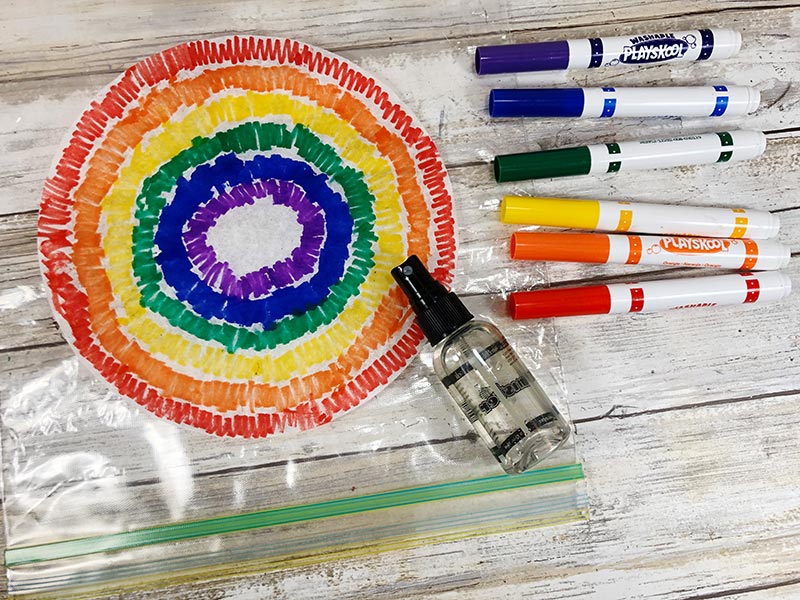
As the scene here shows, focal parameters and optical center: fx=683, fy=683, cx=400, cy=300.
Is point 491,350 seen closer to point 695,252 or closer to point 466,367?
point 466,367

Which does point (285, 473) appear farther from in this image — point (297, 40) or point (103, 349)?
point (297, 40)

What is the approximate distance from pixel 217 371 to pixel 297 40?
0.86 feet

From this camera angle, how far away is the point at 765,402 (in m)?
0.55

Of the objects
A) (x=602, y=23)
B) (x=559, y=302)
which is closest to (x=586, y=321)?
(x=559, y=302)

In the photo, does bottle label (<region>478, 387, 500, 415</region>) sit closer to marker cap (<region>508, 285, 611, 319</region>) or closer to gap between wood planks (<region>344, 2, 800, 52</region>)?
marker cap (<region>508, 285, 611, 319</region>)

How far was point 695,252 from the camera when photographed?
0.53m

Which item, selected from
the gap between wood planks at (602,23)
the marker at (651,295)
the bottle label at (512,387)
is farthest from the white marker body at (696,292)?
the gap between wood planks at (602,23)

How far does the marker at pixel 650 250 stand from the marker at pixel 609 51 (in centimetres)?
13

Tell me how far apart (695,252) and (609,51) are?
173 millimetres

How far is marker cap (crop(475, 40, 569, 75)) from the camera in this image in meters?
0.53

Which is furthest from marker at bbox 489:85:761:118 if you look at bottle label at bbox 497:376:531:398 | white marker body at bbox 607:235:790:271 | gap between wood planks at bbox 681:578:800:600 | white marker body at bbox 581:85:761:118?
gap between wood planks at bbox 681:578:800:600

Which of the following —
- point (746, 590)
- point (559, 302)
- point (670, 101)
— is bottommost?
point (746, 590)

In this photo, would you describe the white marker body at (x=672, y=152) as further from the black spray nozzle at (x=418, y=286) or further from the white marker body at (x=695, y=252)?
the black spray nozzle at (x=418, y=286)

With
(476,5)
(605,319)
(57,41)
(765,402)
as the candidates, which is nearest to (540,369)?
(605,319)
